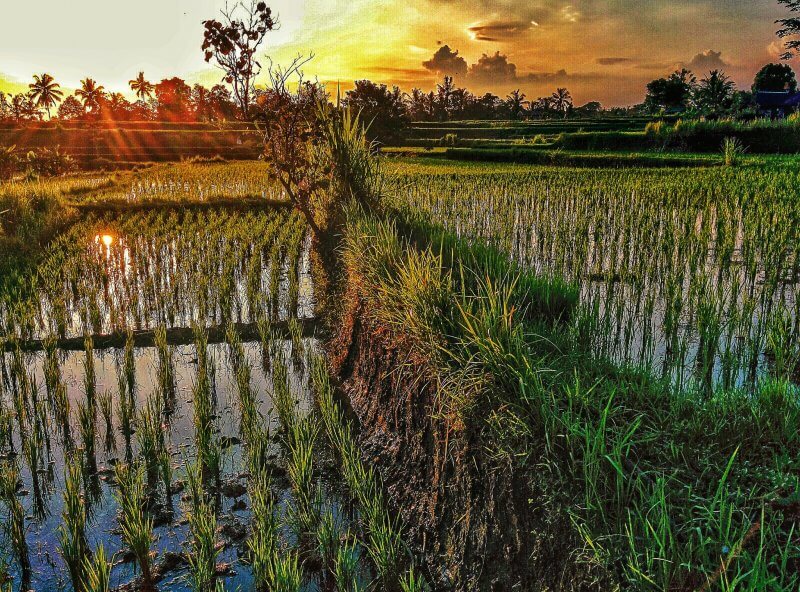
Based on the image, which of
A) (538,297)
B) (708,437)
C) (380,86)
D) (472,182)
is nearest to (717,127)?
(472,182)

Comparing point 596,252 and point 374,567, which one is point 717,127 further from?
point 374,567

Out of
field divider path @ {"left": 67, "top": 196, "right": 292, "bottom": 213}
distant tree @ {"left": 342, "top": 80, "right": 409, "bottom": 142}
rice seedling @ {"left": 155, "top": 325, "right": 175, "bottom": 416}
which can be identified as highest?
distant tree @ {"left": 342, "top": 80, "right": 409, "bottom": 142}

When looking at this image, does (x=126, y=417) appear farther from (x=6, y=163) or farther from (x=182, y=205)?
(x=6, y=163)

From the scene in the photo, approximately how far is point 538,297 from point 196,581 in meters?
2.46

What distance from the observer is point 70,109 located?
6656 centimetres

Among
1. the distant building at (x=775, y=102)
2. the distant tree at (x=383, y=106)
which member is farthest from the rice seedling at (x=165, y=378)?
the distant building at (x=775, y=102)

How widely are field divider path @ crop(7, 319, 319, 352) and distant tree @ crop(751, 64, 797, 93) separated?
60.4 m

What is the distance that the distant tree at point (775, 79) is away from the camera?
54312mm

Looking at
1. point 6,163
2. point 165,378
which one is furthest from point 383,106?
point 165,378

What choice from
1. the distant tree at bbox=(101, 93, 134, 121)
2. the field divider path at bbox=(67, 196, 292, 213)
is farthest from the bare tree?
the distant tree at bbox=(101, 93, 134, 121)

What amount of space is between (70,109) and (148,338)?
73614mm

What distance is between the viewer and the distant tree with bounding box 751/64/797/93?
178ft

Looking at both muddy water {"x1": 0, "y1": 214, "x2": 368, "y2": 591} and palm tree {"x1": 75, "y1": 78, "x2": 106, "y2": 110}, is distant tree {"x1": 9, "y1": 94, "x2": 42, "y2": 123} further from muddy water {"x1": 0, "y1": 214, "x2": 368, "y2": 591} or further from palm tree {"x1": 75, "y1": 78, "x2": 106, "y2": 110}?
muddy water {"x1": 0, "y1": 214, "x2": 368, "y2": 591}

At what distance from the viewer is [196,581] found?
2320 millimetres
